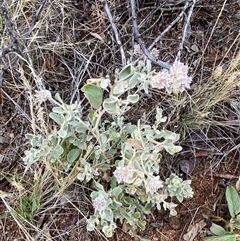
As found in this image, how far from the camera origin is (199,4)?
177 centimetres

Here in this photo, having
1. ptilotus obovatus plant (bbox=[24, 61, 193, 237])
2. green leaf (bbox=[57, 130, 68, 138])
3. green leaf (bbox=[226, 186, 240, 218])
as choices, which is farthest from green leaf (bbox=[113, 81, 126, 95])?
green leaf (bbox=[226, 186, 240, 218])

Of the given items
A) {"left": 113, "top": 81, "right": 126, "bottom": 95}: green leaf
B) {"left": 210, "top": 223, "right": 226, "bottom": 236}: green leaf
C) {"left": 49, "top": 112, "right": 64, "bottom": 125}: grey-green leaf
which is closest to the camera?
{"left": 113, "top": 81, "right": 126, "bottom": 95}: green leaf

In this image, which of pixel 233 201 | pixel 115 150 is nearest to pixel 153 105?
pixel 115 150

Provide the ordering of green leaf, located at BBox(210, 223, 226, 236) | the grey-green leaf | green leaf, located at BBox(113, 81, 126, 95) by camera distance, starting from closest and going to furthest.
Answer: green leaf, located at BBox(113, 81, 126, 95) < the grey-green leaf < green leaf, located at BBox(210, 223, 226, 236)

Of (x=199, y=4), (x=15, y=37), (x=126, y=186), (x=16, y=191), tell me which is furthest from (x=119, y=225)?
(x=199, y=4)

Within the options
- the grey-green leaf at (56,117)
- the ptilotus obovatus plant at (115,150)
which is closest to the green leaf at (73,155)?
the ptilotus obovatus plant at (115,150)

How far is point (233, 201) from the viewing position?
1.56 metres

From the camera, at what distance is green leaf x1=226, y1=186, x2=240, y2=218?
5.09 ft

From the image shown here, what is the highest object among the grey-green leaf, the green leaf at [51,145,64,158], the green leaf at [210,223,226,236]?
the grey-green leaf

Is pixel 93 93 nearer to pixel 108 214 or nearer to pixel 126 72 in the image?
pixel 126 72

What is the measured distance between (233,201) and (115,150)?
0.44 m

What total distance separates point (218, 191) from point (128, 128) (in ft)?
1.44

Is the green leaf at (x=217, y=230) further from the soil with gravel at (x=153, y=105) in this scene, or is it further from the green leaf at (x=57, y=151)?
the green leaf at (x=57, y=151)

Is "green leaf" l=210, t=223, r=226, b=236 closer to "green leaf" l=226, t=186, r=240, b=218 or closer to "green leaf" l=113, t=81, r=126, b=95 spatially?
"green leaf" l=226, t=186, r=240, b=218
